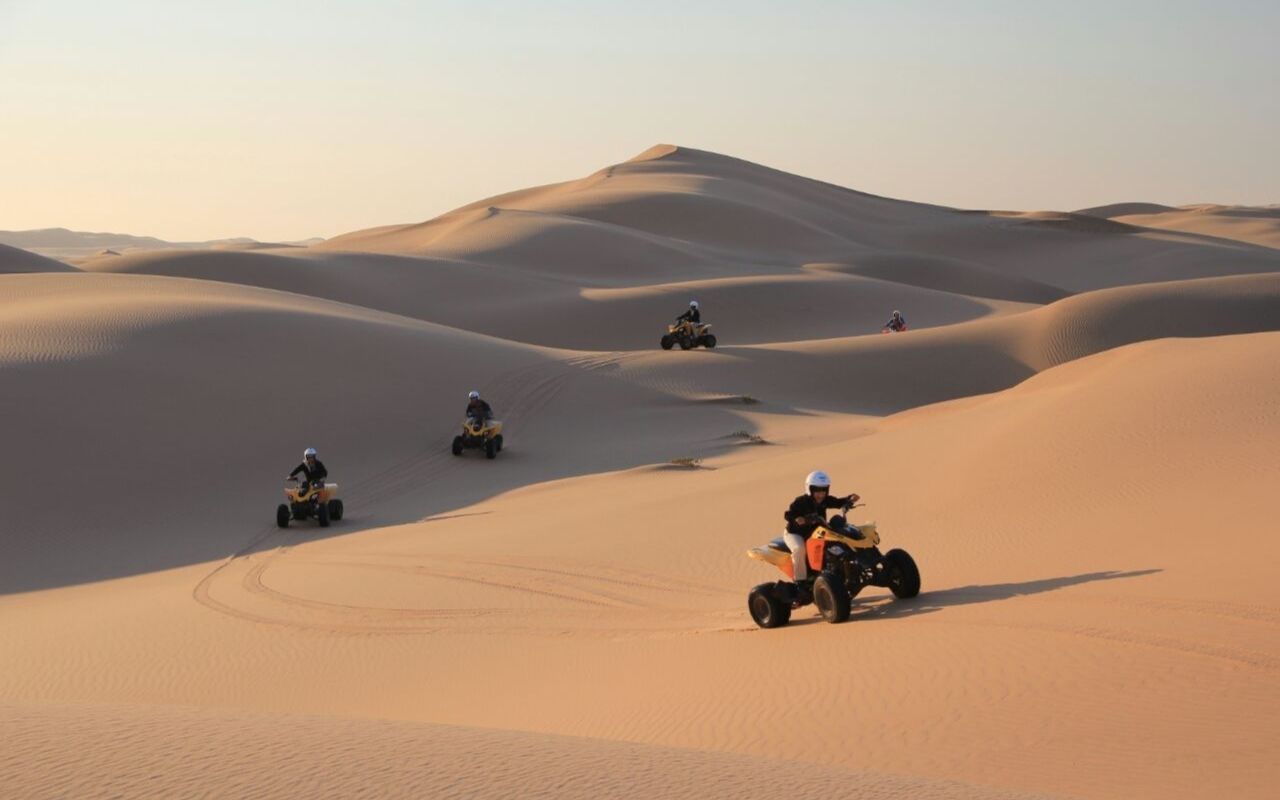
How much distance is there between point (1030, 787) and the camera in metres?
6.93

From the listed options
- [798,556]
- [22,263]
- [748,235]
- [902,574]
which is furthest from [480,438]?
[748,235]

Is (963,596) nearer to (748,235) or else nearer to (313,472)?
(313,472)

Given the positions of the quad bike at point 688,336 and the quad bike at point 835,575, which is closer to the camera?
the quad bike at point 835,575

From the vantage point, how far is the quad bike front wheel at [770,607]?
1127 cm

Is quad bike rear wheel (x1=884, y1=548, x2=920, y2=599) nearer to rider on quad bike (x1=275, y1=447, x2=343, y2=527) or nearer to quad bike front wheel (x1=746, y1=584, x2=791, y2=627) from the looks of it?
quad bike front wheel (x1=746, y1=584, x2=791, y2=627)

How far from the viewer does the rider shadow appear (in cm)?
1091

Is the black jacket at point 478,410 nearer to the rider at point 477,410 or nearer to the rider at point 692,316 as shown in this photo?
the rider at point 477,410

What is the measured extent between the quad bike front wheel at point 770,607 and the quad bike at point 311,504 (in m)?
10.8

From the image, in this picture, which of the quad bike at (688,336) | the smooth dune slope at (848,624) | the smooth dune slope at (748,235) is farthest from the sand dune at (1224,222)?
the smooth dune slope at (848,624)

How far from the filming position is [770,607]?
11.3 m

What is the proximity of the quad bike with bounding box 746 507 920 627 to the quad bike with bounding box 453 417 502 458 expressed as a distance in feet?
49.0

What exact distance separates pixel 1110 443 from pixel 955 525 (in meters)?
2.86

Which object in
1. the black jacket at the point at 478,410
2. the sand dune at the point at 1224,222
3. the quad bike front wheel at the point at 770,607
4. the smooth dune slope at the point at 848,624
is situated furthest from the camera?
the sand dune at the point at 1224,222

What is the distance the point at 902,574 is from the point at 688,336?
26.9m
